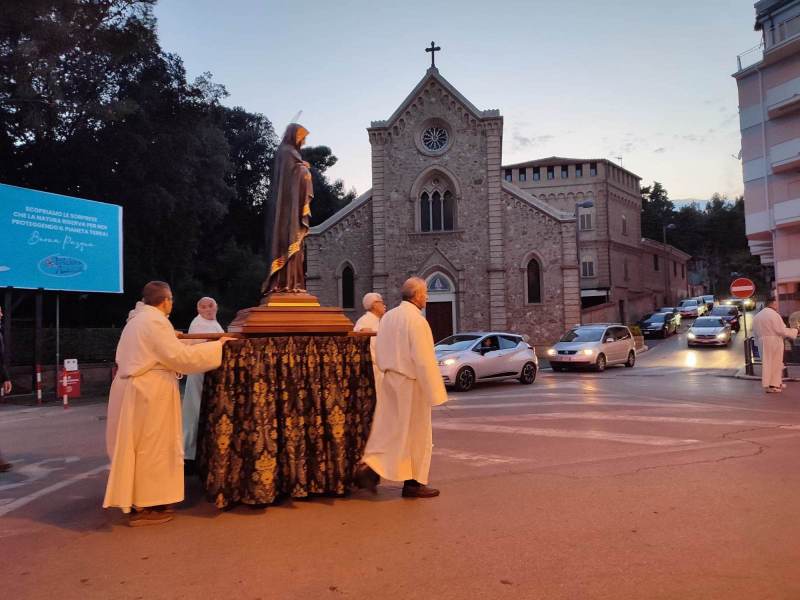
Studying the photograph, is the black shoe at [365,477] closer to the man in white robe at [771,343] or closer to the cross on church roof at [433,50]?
the man in white robe at [771,343]

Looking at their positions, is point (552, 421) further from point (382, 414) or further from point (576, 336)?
point (576, 336)

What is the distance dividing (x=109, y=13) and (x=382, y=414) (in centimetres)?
2473

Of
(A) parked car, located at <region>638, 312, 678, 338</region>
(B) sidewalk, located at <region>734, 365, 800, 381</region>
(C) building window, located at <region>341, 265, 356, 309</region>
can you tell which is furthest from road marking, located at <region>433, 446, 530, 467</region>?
(A) parked car, located at <region>638, 312, 678, 338</region>

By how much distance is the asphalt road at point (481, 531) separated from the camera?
12.7ft

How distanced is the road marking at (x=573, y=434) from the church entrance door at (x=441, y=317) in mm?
23892

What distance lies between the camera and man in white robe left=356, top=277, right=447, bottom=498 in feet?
18.8

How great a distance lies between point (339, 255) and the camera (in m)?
35.6

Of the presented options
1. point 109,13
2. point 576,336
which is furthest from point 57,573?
point 109,13

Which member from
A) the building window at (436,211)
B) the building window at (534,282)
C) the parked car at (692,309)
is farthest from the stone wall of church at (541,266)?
the parked car at (692,309)

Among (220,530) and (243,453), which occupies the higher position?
(243,453)

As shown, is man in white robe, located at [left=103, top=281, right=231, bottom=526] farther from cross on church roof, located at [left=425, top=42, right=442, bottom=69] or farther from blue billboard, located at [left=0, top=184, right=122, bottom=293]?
cross on church roof, located at [left=425, top=42, right=442, bottom=69]

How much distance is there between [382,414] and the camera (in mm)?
5887

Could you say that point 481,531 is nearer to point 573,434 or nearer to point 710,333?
point 573,434

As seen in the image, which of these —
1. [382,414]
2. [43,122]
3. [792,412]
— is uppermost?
[43,122]
